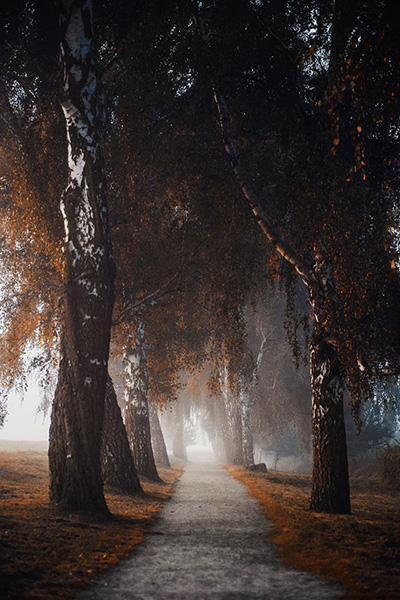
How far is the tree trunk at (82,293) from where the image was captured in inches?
259

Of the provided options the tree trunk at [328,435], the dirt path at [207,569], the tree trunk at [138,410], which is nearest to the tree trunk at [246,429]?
the tree trunk at [138,410]

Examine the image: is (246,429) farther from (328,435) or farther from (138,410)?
(328,435)

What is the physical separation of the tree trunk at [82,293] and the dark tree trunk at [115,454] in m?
2.90

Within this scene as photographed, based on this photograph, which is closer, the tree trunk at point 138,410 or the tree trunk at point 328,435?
the tree trunk at point 328,435

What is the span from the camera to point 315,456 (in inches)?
312

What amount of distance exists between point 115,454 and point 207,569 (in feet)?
21.1

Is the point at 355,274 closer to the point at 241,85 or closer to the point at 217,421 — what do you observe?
the point at 241,85

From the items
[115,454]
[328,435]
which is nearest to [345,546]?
[328,435]

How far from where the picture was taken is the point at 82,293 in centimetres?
700

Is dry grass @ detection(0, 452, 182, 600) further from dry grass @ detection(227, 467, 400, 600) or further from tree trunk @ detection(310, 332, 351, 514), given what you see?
tree trunk @ detection(310, 332, 351, 514)

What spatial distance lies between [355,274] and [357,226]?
62.8 inches

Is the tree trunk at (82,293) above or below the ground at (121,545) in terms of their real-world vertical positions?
above

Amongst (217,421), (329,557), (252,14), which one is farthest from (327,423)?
(217,421)

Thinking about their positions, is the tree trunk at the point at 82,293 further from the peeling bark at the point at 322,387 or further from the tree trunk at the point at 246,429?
the tree trunk at the point at 246,429
